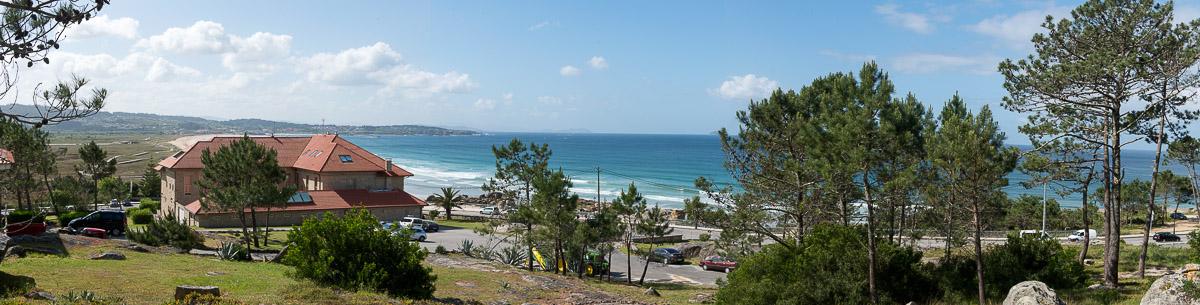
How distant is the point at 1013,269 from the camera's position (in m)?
18.3

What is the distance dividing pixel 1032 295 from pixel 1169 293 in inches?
78.6

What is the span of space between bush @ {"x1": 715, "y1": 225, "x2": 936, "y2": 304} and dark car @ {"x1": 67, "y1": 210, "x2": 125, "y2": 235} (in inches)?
1025

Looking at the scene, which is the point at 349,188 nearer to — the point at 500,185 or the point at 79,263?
the point at 500,185

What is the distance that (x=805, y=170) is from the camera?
20.3 metres

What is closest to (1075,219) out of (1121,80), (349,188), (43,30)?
(1121,80)

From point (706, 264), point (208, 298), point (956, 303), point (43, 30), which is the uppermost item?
point (43, 30)

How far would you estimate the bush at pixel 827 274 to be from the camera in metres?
17.1

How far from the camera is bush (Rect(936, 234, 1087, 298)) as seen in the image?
1830 centimetres

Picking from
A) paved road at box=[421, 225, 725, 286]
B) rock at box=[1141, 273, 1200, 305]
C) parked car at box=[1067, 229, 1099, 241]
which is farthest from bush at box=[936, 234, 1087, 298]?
parked car at box=[1067, 229, 1099, 241]

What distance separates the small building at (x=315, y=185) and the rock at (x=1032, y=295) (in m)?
39.8

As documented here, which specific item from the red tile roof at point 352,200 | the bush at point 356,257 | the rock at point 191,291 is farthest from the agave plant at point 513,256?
the rock at point 191,291

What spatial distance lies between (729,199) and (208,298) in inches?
616

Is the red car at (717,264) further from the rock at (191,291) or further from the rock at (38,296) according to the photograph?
the rock at (38,296)

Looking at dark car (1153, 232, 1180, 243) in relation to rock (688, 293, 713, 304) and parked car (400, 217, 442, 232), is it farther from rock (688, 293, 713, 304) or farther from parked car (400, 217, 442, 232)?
parked car (400, 217, 442, 232)
